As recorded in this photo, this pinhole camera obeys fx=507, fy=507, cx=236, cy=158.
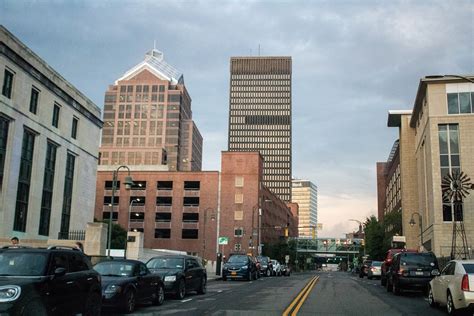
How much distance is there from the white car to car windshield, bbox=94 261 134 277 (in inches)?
348

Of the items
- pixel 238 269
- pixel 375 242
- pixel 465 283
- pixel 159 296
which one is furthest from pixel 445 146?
pixel 159 296

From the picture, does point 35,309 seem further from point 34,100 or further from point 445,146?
point 445,146

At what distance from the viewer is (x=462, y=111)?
5328 centimetres

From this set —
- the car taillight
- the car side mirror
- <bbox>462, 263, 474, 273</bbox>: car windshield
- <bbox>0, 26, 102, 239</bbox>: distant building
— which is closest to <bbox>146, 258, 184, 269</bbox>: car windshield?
the car side mirror

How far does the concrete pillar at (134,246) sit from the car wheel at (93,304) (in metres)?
22.8

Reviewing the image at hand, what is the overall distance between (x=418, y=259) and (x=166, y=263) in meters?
10.4

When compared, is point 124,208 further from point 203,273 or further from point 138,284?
point 138,284

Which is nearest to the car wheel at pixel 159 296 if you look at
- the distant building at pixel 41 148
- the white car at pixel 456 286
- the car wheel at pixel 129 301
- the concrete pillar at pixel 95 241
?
the car wheel at pixel 129 301

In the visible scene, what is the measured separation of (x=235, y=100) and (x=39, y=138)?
152213 millimetres

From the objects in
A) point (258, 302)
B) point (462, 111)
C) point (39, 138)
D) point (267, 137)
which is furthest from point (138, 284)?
point (267, 137)

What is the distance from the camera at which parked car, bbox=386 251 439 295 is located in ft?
67.6

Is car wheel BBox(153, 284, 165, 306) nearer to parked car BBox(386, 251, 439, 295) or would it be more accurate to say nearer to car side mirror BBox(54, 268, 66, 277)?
car side mirror BBox(54, 268, 66, 277)

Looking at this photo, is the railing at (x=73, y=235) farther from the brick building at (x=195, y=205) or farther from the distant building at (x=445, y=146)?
the brick building at (x=195, y=205)

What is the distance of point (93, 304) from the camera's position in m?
11.2
